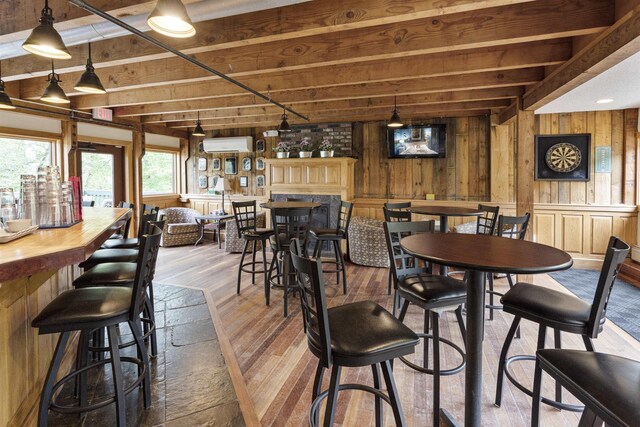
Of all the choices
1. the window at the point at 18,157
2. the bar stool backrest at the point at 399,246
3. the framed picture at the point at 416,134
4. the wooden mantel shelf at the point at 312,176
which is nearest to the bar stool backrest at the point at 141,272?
the bar stool backrest at the point at 399,246

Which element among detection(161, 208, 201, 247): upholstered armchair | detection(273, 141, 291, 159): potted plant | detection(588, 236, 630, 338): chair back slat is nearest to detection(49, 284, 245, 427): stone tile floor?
detection(588, 236, 630, 338): chair back slat

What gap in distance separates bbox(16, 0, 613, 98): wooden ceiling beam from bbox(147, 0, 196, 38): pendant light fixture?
1454 mm

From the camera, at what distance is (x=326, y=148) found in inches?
251

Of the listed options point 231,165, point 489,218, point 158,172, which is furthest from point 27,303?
point 158,172

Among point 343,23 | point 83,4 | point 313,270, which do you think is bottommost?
point 313,270

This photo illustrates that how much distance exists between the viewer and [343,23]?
2.42 m

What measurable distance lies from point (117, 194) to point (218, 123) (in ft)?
8.17

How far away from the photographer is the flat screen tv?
6059 millimetres

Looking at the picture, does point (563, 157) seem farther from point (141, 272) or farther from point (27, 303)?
point (27, 303)

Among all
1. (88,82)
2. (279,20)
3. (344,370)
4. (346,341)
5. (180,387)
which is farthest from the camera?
(88,82)

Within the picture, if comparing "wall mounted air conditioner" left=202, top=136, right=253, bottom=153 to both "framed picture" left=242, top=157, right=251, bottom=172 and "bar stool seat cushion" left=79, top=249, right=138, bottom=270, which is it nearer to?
"framed picture" left=242, top=157, right=251, bottom=172

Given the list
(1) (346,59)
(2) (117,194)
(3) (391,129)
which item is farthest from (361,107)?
(2) (117,194)

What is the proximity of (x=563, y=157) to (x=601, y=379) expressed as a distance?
5641 millimetres

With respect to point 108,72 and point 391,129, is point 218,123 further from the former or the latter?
point 391,129
